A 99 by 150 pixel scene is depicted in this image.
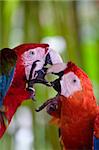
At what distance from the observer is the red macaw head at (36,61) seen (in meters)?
0.47

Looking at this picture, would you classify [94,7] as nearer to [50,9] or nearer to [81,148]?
[50,9]

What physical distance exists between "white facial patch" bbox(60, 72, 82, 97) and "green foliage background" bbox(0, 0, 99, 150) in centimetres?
24

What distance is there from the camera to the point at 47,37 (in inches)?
28.0

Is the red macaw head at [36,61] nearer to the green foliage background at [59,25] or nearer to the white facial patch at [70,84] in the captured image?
the white facial patch at [70,84]

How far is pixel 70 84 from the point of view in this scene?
0.46 metres

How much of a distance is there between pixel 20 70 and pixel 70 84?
0.08m

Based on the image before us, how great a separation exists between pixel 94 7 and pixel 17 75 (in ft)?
1.28

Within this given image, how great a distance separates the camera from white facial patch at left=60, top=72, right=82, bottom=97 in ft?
1.51

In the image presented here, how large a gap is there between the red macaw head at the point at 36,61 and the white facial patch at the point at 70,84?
27 millimetres

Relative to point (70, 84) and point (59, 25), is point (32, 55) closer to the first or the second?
point (70, 84)

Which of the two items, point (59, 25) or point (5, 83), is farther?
point (59, 25)

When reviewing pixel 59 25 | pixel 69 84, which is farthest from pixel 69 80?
pixel 59 25

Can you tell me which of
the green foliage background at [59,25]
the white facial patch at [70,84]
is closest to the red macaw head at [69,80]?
the white facial patch at [70,84]

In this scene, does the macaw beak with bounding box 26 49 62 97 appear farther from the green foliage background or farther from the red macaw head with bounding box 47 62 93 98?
the green foliage background
